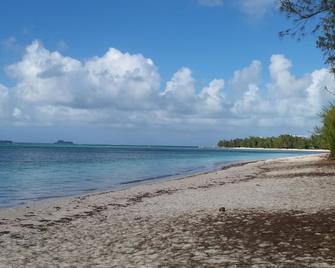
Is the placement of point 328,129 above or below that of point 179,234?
above

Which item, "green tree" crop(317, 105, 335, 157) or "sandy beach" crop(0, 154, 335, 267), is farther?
"green tree" crop(317, 105, 335, 157)

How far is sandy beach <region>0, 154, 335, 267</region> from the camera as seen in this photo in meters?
8.42

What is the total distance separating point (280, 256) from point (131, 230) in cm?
460

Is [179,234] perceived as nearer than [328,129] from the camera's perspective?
Yes

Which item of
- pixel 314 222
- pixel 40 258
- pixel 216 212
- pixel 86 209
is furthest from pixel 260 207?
pixel 40 258

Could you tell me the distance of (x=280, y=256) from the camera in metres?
8.21

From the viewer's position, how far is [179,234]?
10.8m

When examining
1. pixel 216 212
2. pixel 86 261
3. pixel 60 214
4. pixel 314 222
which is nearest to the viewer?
pixel 86 261

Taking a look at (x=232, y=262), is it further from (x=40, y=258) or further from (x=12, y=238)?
(x=12, y=238)

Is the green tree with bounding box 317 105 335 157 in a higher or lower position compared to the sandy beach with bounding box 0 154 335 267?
higher

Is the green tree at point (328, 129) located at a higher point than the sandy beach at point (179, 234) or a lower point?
higher

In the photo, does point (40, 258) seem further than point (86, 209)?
No

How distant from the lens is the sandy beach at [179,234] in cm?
842

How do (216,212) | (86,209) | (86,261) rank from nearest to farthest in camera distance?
(86,261), (216,212), (86,209)
